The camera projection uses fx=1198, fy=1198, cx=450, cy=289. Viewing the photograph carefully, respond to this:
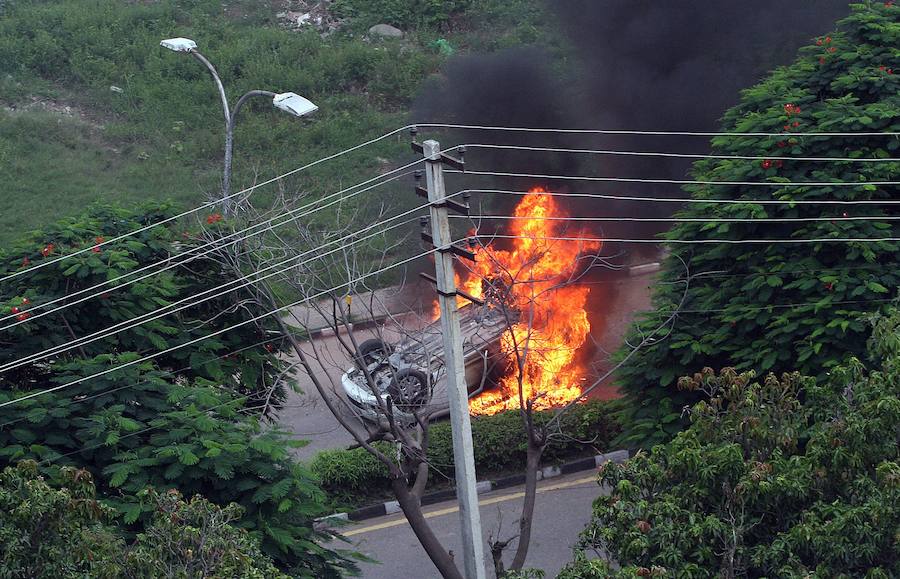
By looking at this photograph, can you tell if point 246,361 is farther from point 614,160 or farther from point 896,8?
point 614,160

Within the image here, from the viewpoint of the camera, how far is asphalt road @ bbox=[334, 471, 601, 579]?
1256 cm

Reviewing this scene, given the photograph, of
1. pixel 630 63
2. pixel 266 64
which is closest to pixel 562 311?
pixel 630 63

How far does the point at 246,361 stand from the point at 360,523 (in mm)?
2991

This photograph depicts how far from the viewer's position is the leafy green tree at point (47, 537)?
6746 mm

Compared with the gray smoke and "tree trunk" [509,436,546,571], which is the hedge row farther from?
the gray smoke

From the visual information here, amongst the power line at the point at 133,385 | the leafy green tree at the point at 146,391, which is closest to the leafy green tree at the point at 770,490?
the leafy green tree at the point at 146,391

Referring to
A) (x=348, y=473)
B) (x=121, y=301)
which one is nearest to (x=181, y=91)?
(x=348, y=473)

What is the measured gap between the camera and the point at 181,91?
24.5 metres

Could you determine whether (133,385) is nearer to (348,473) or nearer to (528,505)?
(528,505)

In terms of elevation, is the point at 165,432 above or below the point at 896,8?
below

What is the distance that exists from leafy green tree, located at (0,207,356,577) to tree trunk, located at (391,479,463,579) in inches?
25.0

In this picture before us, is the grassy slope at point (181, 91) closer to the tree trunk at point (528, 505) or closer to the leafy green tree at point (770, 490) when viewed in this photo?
the tree trunk at point (528, 505)

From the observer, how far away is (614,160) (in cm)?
1966

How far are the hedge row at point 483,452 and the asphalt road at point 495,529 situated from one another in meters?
0.34
